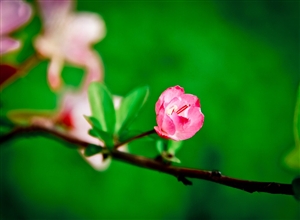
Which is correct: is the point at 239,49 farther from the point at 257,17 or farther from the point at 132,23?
the point at 132,23

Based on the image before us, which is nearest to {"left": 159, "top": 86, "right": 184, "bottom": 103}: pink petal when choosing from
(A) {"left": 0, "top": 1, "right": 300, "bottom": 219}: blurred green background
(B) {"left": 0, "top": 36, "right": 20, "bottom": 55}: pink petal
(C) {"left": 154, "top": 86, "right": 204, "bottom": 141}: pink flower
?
(C) {"left": 154, "top": 86, "right": 204, "bottom": 141}: pink flower

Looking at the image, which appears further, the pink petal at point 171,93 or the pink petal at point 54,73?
the pink petal at point 54,73

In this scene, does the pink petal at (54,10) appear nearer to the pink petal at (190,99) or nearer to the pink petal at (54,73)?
the pink petal at (54,73)

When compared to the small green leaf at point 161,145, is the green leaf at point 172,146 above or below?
above

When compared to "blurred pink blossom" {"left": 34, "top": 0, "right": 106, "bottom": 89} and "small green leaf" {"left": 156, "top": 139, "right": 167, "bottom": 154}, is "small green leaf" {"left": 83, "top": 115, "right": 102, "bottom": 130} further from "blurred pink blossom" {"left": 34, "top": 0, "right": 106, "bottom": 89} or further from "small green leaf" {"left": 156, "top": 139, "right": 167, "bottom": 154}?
"blurred pink blossom" {"left": 34, "top": 0, "right": 106, "bottom": 89}

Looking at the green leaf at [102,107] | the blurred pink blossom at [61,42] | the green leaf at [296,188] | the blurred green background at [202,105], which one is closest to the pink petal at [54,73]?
the blurred pink blossom at [61,42]

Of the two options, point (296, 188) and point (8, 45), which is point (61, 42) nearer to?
point (8, 45)

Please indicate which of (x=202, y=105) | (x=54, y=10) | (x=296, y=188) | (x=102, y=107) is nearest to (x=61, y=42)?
(x=54, y=10)
